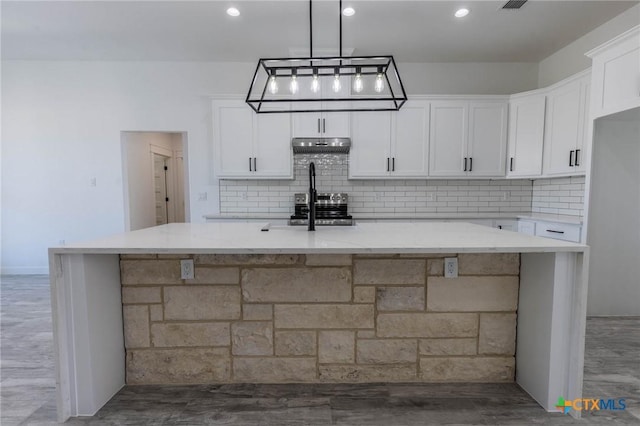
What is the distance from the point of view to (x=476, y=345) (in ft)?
6.48

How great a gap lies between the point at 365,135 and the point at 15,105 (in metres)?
4.78

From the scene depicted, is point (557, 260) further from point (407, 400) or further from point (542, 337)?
point (407, 400)

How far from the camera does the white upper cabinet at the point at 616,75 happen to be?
2428mm

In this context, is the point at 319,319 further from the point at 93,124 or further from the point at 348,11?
the point at 93,124

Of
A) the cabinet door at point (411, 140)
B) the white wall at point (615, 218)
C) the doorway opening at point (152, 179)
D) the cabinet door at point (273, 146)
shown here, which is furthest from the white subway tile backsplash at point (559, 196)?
the doorway opening at point (152, 179)

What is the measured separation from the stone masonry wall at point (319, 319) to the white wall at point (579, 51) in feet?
9.72

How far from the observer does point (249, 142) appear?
4.02m

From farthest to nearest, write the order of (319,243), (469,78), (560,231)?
(469,78) < (560,231) < (319,243)

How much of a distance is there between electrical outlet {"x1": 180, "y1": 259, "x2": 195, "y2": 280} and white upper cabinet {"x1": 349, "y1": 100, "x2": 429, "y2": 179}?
2.59 meters

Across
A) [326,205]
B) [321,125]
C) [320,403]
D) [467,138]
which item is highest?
[321,125]

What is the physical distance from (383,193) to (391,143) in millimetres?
697

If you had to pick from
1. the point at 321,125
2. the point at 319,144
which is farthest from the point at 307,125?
the point at 319,144

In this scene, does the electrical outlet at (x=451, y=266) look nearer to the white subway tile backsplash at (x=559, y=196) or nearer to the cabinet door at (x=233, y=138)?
the white subway tile backsplash at (x=559, y=196)

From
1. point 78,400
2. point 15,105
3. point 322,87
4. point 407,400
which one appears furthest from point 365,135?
point 15,105
